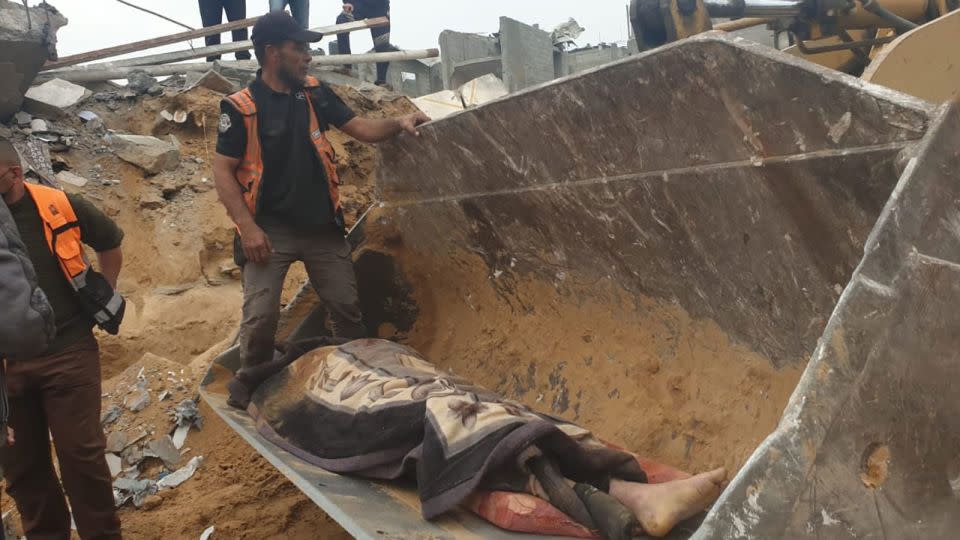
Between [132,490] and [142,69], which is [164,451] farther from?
[142,69]

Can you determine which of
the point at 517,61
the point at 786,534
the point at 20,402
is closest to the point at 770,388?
the point at 786,534

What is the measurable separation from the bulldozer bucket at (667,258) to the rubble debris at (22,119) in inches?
142

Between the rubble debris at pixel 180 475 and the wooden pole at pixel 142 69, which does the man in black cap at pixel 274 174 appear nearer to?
the rubble debris at pixel 180 475

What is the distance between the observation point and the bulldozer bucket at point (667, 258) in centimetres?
158

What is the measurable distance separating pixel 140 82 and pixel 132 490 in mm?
4430

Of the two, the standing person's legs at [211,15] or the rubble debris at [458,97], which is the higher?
the standing person's legs at [211,15]

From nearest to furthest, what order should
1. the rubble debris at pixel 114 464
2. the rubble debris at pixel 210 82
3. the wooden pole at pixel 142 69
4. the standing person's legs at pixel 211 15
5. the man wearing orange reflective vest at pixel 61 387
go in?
A: the man wearing orange reflective vest at pixel 61 387
the rubble debris at pixel 114 464
the rubble debris at pixel 210 82
the wooden pole at pixel 142 69
the standing person's legs at pixel 211 15

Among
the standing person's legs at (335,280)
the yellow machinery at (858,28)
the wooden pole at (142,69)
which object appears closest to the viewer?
the yellow machinery at (858,28)

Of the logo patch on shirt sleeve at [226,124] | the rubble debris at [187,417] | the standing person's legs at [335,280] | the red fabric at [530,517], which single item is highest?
the logo patch on shirt sleeve at [226,124]

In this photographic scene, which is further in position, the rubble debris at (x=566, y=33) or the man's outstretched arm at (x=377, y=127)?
the rubble debris at (x=566, y=33)

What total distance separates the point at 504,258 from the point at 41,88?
4859 mm

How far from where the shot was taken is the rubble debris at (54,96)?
6355mm

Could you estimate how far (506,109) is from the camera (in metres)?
3.08

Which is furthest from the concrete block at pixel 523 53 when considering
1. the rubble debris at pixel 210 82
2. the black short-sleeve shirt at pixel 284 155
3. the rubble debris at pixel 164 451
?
the rubble debris at pixel 164 451
